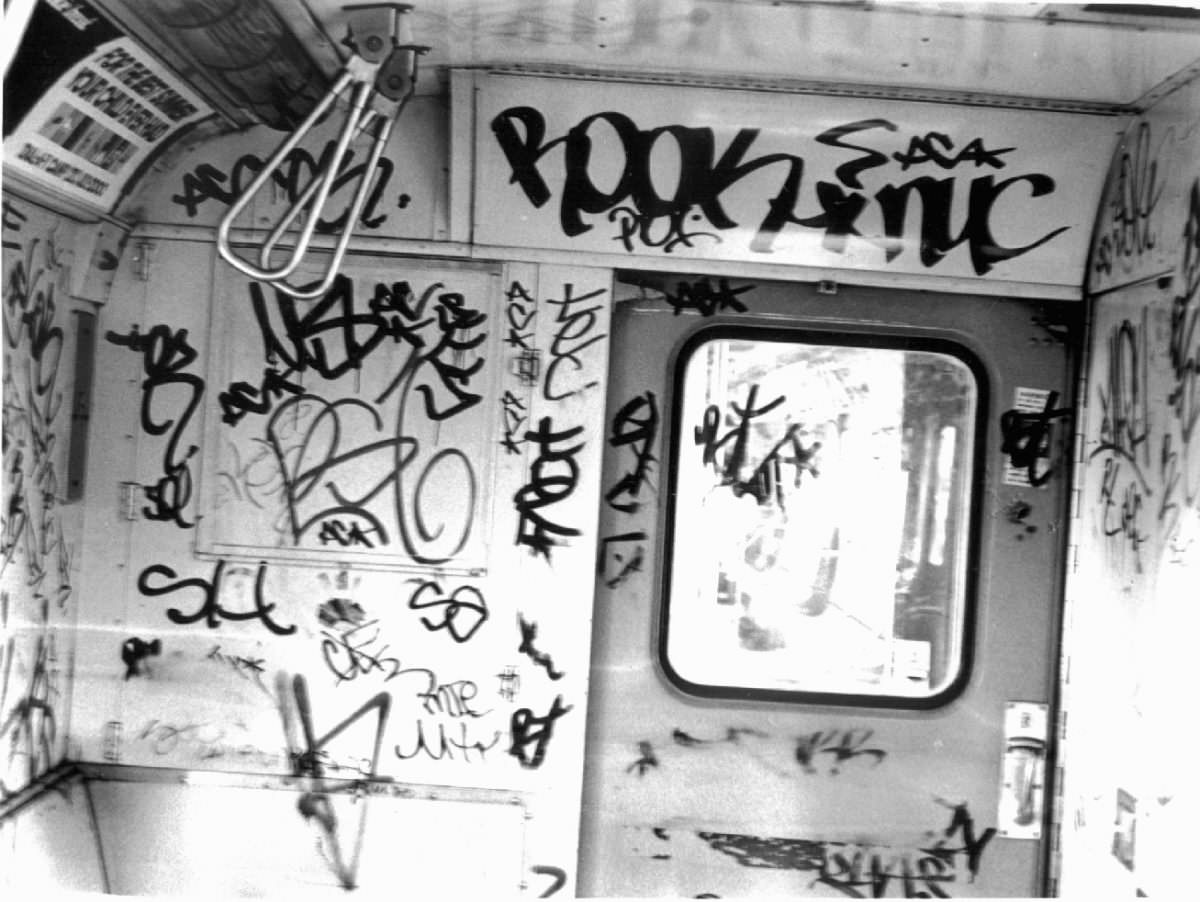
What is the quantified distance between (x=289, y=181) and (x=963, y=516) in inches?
74.8

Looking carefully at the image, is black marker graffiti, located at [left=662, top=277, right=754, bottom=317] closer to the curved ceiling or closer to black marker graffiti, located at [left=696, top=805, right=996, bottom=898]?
the curved ceiling

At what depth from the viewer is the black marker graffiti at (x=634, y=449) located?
10.6 ft

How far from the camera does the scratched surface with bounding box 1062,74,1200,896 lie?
2633 mm

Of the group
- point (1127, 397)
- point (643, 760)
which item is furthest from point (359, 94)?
point (1127, 397)

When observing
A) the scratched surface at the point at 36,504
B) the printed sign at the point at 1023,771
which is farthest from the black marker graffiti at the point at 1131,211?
the scratched surface at the point at 36,504

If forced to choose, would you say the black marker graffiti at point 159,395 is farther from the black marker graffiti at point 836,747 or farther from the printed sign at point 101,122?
the black marker graffiti at point 836,747

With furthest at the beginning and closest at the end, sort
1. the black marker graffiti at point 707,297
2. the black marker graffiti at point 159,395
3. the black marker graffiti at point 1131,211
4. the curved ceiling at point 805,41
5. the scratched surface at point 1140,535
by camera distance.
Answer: the black marker graffiti at point 707,297, the black marker graffiti at point 159,395, the black marker graffiti at point 1131,211, the scratched surface at point 1140,535, the curved ceiling at point 805,41

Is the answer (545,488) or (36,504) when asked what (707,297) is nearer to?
(545,488)

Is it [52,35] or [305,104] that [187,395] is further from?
[52,35]

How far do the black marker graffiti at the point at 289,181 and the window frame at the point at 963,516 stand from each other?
2.77 feet

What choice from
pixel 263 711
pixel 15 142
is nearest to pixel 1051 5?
pixel 15 142

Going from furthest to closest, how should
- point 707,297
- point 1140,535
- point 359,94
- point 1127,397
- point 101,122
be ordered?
point 707,297 → point 1127,397 → point 1140,535 → point 101,122 → point 359,94

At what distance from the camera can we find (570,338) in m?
3.17

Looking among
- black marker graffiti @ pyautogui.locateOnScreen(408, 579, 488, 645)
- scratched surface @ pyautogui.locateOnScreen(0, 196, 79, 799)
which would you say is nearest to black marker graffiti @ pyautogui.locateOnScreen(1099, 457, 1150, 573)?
black marker graffiti @ pyautogui.locateOnScreen(408, 579, 488, 645)
